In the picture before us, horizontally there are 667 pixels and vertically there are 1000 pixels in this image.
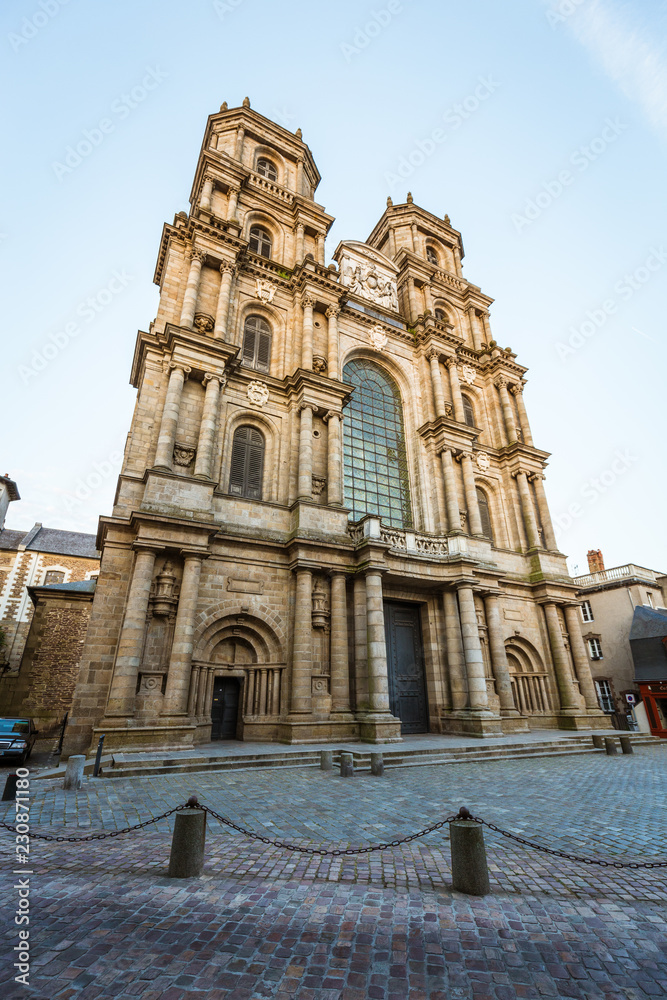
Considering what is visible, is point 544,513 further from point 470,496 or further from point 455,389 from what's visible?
point 455,389

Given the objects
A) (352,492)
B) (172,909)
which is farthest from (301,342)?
(172,909)

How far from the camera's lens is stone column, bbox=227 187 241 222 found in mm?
21422

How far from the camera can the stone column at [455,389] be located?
23.8m

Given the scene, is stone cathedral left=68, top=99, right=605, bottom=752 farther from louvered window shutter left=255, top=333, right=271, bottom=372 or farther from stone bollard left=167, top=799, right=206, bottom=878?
stone bollard left=167, top=799, right=206, bottom=878

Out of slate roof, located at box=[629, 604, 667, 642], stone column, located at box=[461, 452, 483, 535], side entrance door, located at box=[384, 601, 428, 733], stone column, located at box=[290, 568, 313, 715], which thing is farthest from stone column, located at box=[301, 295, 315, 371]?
slate roof, located at box=[629, 604, 667, 642]

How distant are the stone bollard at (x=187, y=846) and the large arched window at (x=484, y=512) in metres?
20.7

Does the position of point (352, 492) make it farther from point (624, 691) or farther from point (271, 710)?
point (624, 691)

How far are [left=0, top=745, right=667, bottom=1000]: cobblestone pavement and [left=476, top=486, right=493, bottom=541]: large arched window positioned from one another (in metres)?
16.7

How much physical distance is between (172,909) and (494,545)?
21214 mm

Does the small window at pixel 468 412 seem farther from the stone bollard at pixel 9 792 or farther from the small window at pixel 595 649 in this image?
the stone bollard at pixel 9 792

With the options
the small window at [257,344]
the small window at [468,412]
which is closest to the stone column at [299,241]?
the small window at [257,344]

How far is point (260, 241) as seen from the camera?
23.2 metres

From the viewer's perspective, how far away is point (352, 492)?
66.9ft

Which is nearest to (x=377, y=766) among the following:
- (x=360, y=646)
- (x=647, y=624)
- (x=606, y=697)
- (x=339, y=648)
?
(x=339, y=648)
